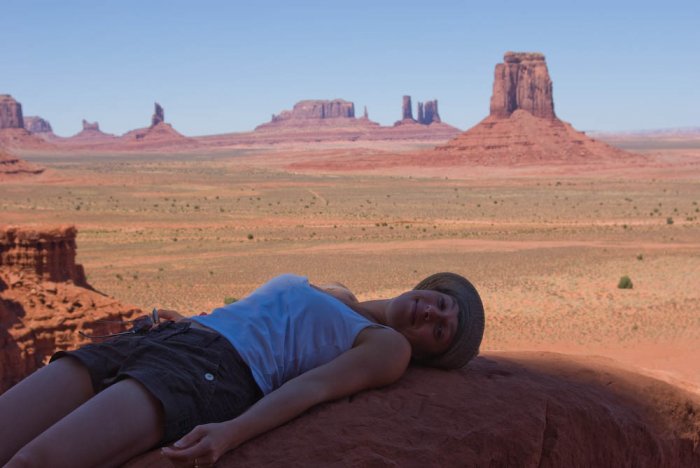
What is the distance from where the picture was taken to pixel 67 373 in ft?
9.35

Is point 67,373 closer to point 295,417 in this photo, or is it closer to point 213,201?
point 295,417

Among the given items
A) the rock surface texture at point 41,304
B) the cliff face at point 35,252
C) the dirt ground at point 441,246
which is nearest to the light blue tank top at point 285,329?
the dirt ground at point 441,246

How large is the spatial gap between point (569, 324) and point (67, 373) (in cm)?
1329

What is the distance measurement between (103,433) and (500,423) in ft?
5.06

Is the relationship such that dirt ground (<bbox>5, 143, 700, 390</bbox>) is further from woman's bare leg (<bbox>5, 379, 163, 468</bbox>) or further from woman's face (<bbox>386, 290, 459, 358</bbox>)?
woman's bare leg (<bbox>5, 379, 163, 468</bbox>)

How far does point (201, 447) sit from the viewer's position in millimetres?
2479

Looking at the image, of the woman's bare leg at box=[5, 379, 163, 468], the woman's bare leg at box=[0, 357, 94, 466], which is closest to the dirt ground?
the woman's bare leg at box=[5, 379, 163, 468]

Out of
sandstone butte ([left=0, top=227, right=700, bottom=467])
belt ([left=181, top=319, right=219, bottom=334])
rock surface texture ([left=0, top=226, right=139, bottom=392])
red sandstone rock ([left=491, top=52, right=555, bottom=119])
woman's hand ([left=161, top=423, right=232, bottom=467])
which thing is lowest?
rock surface texture ([left=0, top=226, right=139, bottom=392])

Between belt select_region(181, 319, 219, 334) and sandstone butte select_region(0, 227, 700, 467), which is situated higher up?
belt select_region(181, 319, 219, 334)

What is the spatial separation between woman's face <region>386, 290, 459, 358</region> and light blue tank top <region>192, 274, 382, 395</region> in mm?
222

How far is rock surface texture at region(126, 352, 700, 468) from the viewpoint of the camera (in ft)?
9.05

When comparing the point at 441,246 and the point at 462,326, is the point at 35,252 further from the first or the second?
the point at 441,246

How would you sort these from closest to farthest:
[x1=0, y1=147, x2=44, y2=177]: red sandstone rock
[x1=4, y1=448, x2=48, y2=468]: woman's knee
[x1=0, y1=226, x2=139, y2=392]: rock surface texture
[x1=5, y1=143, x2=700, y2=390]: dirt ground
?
1. [x1=4, y1=448, x2=48, y2=468]: woman's knee
2. [x1=0, y1=226, x2=139, y2=392]: rock surface texture
3. [x1=5, y1=143, x2=700, y2=390]: dirt ground
4. [x1=0, y1=147, x2=44, y2=177]: red sandstone rock

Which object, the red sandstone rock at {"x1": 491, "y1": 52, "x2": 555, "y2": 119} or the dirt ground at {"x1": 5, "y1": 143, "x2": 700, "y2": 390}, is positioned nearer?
the dirt ground at {"x1": 5, "y1": 143, "x2": 700, "y2": 390}
